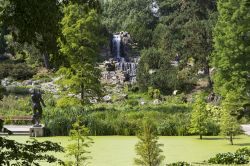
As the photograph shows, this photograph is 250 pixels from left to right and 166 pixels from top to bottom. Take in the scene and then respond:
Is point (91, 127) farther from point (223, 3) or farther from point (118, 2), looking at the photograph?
point (118, 2)

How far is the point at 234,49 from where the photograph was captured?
97.8ft

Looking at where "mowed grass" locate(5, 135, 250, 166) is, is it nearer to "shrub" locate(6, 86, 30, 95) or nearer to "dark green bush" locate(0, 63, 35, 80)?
"shrub" locate(6, 86, 30, 95)

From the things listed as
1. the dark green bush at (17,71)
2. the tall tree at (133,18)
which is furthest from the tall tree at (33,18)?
the tall tree at (133,18)

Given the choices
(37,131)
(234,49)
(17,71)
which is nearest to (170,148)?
(37,131)

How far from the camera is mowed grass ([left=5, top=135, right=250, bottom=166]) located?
14.7 m

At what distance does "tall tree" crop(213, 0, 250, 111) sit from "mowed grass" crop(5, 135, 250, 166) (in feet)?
31.0

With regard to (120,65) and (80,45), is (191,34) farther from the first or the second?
(80,45)

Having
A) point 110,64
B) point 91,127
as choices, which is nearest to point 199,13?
point 110,64

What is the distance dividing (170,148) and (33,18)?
1223 cm

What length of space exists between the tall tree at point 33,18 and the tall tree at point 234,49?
23948 mm

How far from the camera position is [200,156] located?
15242mm

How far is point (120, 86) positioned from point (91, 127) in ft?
64.1

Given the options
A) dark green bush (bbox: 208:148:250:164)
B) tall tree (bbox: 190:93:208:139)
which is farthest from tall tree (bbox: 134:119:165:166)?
tall tree (bbox: 190:93:208:139)

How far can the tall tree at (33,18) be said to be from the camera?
558cm
